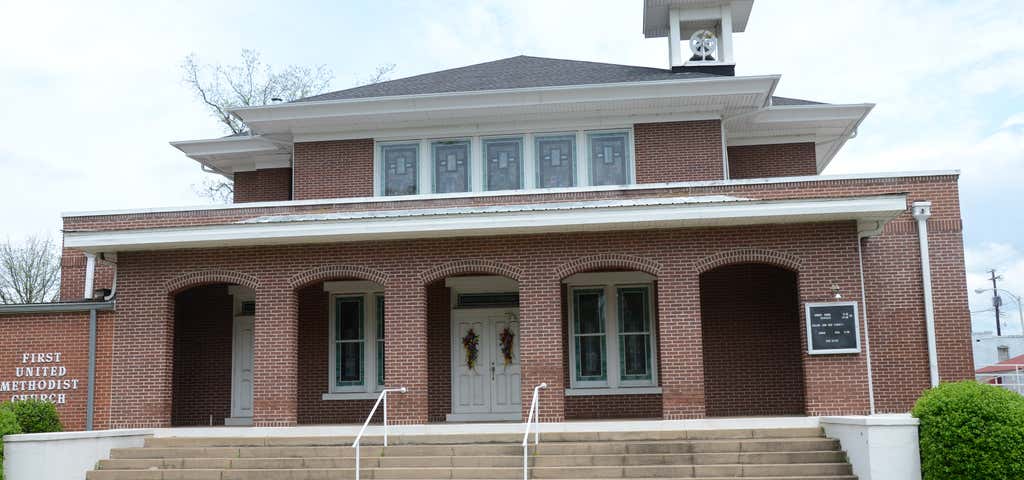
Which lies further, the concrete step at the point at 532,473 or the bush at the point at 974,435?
the concrete step at the point at 532,473

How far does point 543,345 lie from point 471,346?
2893mm

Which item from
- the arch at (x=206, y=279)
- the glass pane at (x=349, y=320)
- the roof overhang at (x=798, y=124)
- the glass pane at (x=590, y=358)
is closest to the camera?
the arch at (x=206, y=279)

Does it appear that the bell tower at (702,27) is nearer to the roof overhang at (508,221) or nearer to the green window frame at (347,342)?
the roof overhang at (508,221)

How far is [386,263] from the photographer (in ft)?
53.5

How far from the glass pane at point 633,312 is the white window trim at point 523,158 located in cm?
213

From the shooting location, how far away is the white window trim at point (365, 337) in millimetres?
18344

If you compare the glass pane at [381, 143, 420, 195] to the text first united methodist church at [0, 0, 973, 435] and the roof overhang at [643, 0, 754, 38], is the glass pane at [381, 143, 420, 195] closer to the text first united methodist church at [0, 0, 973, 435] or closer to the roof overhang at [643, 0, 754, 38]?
the text first united methodist church at [0, 0, 973, 435]

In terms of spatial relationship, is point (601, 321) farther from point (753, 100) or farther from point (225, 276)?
point (225, 276)

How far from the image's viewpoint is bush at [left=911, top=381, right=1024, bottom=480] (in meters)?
11.2

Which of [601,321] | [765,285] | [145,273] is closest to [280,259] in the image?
[145,273]

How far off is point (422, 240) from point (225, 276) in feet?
10.8

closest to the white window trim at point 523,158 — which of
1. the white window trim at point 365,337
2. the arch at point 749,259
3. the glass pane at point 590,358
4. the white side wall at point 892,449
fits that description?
the white window trim at point 365,337

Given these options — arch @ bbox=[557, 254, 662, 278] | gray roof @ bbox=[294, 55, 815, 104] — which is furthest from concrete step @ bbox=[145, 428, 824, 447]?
gray roof @ bbox=[294, 55, 815, 104]

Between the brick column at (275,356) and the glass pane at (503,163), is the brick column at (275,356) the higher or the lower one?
the lower one
